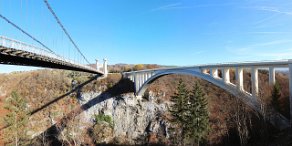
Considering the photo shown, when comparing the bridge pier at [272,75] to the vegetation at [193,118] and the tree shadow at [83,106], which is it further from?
the tree shadow at [83,106]

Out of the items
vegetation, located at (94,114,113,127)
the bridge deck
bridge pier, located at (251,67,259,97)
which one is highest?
the bridge deck

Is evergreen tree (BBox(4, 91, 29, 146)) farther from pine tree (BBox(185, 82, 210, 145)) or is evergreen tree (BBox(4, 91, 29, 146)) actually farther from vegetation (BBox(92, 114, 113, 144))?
pine tree (BBox(185, 82, 210, 145))

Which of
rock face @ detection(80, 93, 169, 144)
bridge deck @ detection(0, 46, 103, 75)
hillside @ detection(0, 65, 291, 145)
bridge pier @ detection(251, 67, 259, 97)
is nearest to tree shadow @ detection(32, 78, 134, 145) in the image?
hillside @ detection(0, 65, 291, 145)

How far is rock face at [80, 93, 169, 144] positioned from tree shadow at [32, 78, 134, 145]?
2.19 ft

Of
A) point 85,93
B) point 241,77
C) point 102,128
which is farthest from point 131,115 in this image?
point 241,77

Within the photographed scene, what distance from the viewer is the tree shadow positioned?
4556cm

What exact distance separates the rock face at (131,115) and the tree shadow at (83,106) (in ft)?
2.19

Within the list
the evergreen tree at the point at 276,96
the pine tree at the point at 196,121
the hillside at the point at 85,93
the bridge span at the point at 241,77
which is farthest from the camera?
the hillside at the point at 85,93

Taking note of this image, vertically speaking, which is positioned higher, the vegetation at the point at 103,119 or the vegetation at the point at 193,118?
the vegetation at the point at 193,118

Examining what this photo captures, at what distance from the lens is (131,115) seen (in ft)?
157

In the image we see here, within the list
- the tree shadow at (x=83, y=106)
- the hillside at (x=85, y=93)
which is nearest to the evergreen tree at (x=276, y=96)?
the hillside at (x=85, y=93)

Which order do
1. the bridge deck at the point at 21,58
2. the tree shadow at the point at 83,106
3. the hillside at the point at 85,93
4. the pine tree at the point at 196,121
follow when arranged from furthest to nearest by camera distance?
the tree shadow at the point at 83,106 → the hillside at the point at 85,93 → the pine tree at the point at 196,121 → the bridge deck at the point at 21,58

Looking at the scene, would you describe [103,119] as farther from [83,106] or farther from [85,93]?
[85,93]

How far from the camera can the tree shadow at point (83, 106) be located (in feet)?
149
